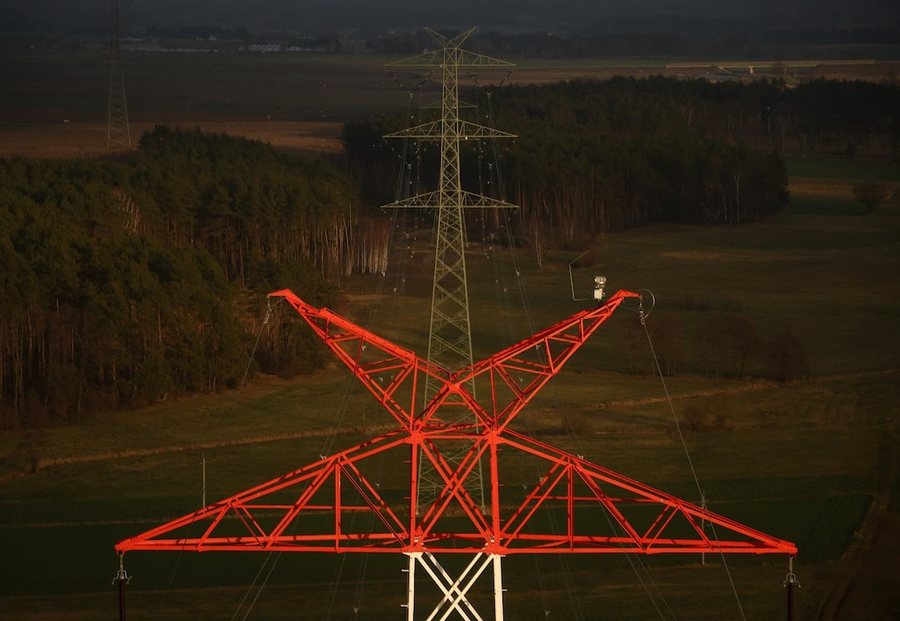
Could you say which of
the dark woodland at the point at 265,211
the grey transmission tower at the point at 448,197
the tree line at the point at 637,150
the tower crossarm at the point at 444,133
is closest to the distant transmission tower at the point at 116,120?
the dark woodland at the point at 265,211

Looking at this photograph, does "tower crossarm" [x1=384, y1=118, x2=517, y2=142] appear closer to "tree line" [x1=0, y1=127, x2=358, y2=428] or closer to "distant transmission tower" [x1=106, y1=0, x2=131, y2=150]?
"tree line" [x1=0, y1=127, x2=358, y2=428]

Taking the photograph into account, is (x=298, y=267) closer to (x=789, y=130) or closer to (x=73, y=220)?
(x=73, y=220)

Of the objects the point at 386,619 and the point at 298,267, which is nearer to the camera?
the point at 386,619

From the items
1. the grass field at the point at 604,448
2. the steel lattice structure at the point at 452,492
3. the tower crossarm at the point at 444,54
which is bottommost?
the grass field at the point at 604,448

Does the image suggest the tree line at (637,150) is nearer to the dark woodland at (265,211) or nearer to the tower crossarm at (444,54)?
the dark woodland at (265,211)

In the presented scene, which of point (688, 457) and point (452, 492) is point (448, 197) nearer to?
point (688, 457)

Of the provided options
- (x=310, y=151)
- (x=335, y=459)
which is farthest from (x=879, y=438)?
(x=310, y=151)
